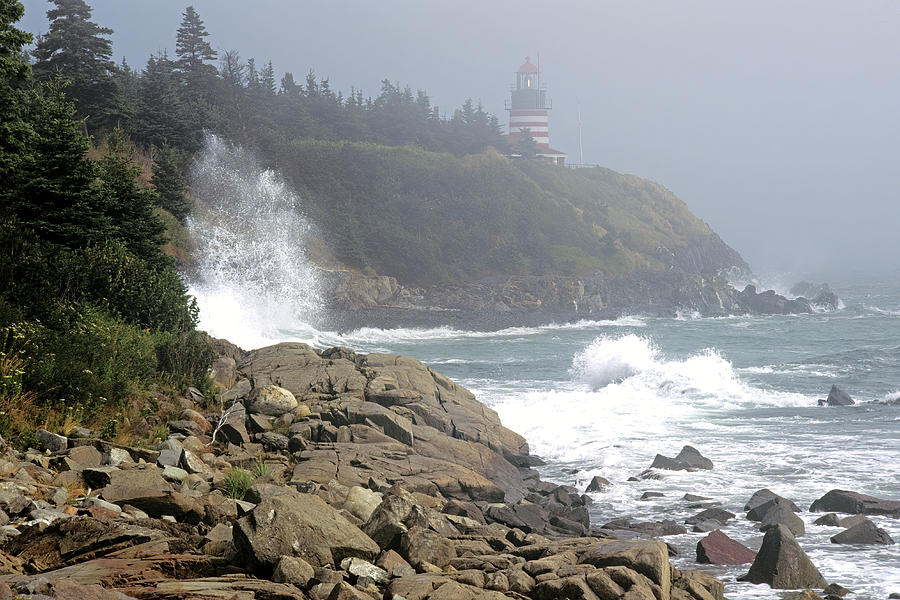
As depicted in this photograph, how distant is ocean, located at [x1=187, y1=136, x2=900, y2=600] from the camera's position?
1452cm

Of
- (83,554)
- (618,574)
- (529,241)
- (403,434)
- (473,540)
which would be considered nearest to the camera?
(83,554)

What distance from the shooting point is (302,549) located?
23.1ft

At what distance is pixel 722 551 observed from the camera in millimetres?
10891

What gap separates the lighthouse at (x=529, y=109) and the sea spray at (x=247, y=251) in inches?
1846

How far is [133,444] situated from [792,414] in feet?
61.7

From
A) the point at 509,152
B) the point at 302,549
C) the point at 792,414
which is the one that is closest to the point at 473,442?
the point at 302,549

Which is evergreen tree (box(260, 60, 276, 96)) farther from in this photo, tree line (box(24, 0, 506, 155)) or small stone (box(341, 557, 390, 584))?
small stone (box(341, 557, 390, 584))

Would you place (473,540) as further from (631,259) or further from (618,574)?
(631,259)

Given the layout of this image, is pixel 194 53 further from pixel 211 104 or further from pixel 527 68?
pixel 527 68

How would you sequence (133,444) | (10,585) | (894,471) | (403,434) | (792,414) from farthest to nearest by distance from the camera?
(792,414), (894,471), (403,434), (133,444), (10,585)

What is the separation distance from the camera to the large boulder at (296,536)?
22.3ft

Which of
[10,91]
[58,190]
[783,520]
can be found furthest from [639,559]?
[10,91]

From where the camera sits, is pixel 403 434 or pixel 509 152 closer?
pixel 403 434

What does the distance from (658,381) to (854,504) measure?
51.0ft
